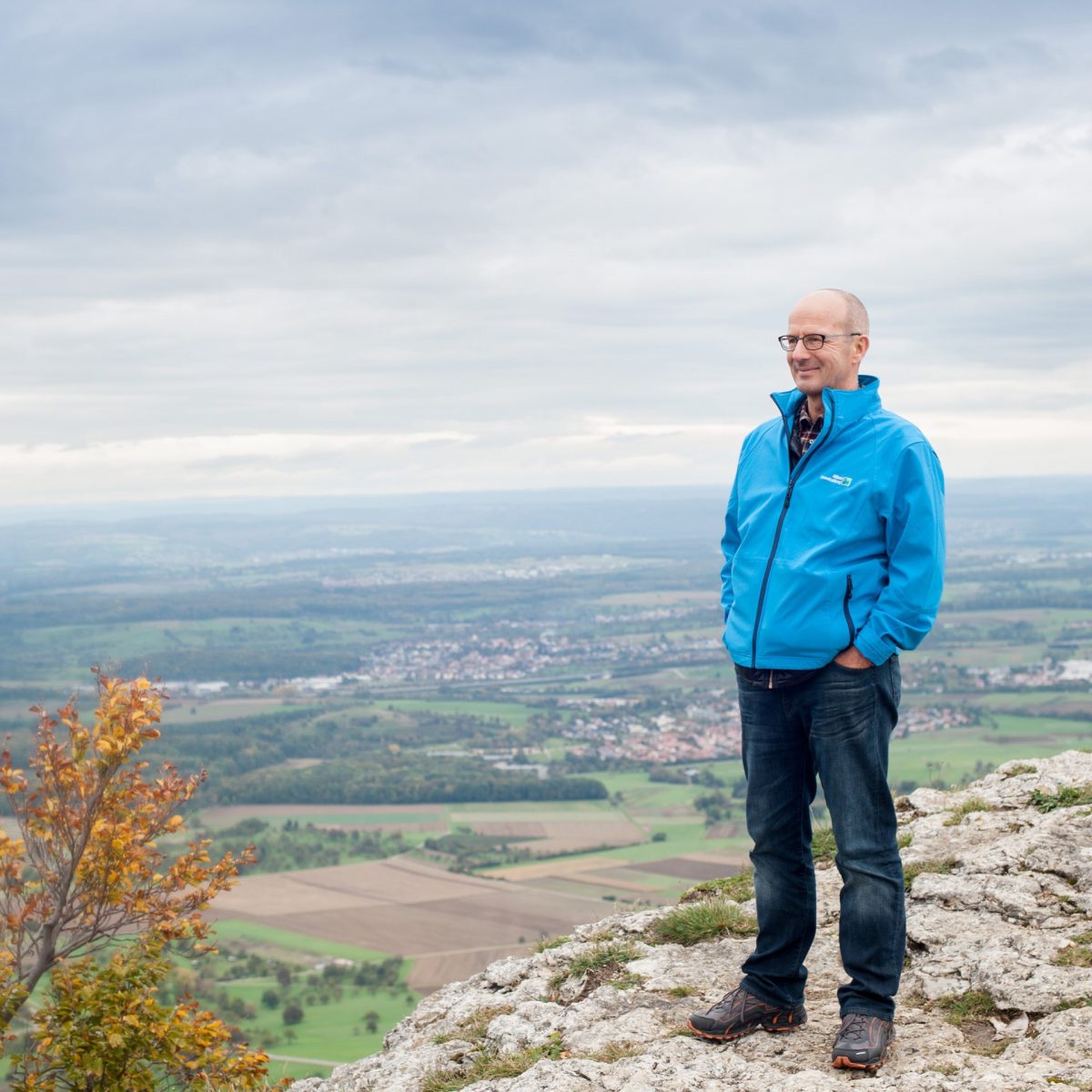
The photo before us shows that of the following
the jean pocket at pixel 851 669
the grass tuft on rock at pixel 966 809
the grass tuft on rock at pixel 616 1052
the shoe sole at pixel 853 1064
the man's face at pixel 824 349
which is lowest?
the grass tuft on rock at pixel 616 1052

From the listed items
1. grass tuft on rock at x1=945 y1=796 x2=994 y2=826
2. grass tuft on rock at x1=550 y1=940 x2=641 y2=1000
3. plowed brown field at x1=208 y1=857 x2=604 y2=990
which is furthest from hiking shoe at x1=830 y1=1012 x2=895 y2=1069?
plowed brown field at x1=208 y1=857 x2=604 y2=990

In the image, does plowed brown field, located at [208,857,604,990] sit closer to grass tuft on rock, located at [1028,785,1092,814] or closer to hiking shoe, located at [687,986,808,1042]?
grass tuft on rock, located at [1028,785,1092,814]

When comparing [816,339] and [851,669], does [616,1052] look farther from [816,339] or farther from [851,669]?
[816,339]

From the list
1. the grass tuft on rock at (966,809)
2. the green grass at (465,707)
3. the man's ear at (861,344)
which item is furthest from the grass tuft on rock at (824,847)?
the green grass at (465,707)

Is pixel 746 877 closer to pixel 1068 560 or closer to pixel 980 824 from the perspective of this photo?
pixel 980 824

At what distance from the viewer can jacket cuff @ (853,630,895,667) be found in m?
4.01

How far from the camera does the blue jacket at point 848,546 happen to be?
4012 millimetres

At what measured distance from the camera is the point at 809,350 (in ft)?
13.9

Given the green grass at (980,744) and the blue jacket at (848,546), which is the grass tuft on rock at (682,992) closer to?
the blue jacket at (848,546)

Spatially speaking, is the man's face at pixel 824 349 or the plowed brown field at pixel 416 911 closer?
the man's face at pixel 824 349

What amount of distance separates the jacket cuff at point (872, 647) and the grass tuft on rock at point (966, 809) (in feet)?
11.5

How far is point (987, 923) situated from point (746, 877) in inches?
72.3

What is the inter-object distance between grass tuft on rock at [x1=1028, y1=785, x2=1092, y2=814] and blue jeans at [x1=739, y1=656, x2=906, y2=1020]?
2986 mm

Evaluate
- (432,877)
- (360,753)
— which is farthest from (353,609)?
(432,877)
